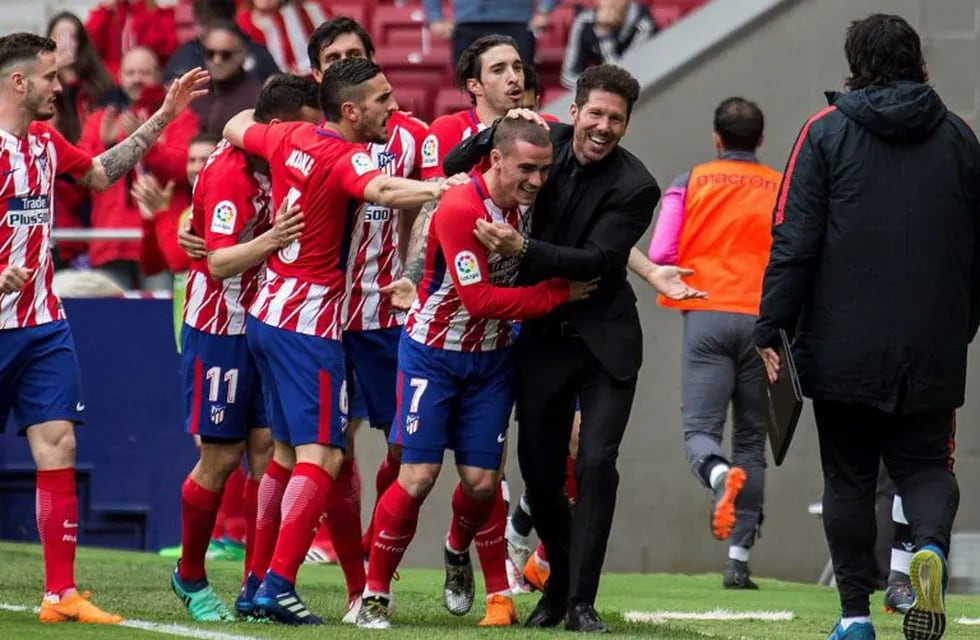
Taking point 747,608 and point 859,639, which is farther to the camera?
point 747,608

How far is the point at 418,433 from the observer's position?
7.37 metres

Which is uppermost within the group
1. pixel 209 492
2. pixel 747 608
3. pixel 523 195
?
pixel 523 195

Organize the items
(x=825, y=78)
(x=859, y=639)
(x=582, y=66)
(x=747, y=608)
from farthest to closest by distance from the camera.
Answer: (x=582, y=66) → (x=825, y=78) → (x=747, y=608) → (x=859, y=639)

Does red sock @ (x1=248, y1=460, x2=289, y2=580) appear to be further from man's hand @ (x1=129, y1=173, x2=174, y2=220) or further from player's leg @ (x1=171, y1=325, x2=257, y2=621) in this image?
man's hand @ (x1=129, y1=173, x2=174, y2=220)

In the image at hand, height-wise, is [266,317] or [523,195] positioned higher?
[523,195]

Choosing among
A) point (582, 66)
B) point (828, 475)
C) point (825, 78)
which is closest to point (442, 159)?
point (828, 475)

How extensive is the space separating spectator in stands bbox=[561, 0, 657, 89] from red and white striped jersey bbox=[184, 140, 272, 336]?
5.84m

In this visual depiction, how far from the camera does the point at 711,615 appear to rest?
8.60m

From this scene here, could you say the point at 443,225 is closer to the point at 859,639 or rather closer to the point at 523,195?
the point at 523,195

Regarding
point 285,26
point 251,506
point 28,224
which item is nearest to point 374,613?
point 251,506

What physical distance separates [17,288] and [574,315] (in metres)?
1.96

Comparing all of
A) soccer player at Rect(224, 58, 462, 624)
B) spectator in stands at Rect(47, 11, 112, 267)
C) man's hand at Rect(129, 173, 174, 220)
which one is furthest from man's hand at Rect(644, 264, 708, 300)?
spectator in stands at Rect(47, 11, 112, 267)

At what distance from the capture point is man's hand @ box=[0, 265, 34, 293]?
7.29m

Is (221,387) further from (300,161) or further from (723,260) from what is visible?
(723,260)
